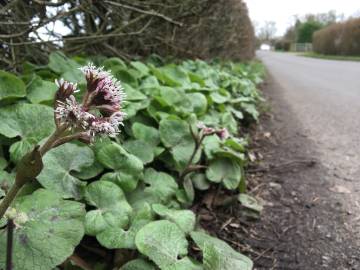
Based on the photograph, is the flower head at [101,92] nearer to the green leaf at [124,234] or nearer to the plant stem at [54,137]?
the plant stem at [54,137]

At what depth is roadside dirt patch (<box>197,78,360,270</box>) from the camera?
1.69 meters

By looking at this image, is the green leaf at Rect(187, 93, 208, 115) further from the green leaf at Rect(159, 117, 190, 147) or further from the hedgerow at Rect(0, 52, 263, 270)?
the green leaf at Rect(159, 117, 190, 147)

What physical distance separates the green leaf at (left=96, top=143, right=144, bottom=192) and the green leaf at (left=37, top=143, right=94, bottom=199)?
59 mm

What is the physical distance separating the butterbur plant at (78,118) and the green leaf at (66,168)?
0.50m

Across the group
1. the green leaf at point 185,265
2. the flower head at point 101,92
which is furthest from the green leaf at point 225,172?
the flower head at point 101,92

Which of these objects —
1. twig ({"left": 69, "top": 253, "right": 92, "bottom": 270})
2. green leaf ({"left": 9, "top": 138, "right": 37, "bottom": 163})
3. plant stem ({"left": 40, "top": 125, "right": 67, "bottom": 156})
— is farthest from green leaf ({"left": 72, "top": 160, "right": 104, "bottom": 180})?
plant stem ({"left": 40, "top": 125, "right": 67, "bottom": 156})

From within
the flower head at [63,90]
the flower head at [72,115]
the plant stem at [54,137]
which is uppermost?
the flower head at [63,90]

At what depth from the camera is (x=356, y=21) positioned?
28.2 m

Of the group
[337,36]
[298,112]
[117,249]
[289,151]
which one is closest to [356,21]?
[337,36]

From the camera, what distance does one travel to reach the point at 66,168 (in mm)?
1544

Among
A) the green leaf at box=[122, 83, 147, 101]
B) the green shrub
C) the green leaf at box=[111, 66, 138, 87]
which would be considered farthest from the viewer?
the green shrub

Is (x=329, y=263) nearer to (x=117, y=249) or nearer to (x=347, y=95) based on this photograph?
(x=117, y=249)

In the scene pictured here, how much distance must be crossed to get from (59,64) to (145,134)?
73 centimetres

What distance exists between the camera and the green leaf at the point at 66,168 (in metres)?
1.46
